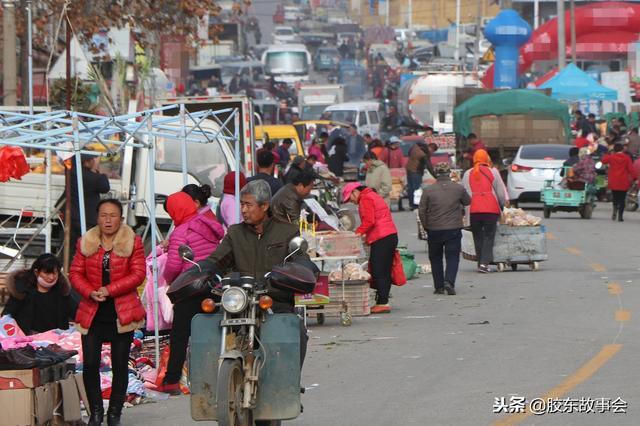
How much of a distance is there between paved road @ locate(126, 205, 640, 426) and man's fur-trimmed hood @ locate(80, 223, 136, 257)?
1.30 metres

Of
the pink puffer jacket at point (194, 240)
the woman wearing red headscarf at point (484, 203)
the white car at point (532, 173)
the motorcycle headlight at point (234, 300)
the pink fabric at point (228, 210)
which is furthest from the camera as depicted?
the white car at point (532, 173)

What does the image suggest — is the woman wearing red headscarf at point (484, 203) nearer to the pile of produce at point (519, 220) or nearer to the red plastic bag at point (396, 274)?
the pile of produce at point (519, 220)

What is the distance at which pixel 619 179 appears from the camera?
31.7 meters

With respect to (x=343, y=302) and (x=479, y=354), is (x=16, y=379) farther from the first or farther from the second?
(x=343, y=302)

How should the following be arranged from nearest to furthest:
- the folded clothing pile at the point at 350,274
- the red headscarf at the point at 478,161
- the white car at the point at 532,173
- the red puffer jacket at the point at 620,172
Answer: the folded clothing pile at the point at 350,274
the red headscarf at the point at 478,161
the red puffer jacket at the point at 620,172
the white car at the point at 532,173

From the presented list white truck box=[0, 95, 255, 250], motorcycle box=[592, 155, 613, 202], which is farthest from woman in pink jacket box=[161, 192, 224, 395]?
motorcycle box=[592, 155, 613, 202]

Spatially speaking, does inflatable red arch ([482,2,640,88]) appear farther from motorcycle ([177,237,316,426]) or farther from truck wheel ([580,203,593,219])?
motorcycle ([177,237,316,426])

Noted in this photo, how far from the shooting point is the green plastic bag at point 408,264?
68.9 feet

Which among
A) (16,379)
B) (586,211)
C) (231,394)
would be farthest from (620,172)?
(231,394)

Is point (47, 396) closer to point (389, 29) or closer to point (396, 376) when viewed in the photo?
point (396, 376)

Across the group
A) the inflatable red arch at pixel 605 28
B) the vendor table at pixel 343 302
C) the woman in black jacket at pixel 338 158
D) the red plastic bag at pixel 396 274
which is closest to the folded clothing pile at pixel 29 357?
the vendor table at pixel 343 302

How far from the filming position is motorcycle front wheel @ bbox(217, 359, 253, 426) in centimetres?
849

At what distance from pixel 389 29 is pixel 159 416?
136 metres

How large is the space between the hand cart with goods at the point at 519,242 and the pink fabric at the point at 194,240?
9812 millimetres
